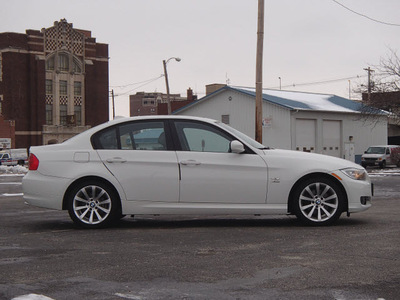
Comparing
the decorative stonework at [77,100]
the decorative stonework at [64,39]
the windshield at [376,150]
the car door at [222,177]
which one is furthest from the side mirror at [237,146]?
the decorative stonework at [77,100]

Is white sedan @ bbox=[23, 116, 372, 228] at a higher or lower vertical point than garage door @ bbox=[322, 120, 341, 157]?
lower

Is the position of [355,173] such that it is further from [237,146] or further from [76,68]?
[76,68]

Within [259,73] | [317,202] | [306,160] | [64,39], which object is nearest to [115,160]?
[306,160]

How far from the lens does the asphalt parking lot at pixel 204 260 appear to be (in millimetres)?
4668

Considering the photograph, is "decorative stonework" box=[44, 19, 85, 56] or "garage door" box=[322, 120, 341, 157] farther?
"decorative stonework" box=[44, 19, 85, 56]

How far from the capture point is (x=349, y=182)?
8492 mm

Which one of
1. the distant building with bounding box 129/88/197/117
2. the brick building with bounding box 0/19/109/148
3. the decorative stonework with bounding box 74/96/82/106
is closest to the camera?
the brick building with bounding box 0/19/109/148

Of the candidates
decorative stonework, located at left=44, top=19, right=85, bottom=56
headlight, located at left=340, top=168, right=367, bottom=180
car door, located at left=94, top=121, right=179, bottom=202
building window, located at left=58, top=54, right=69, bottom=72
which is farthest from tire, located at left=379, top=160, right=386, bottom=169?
decorative stonework, located at left=44, top=19, right=85, bottom=56

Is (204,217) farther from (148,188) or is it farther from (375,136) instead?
(375,136)

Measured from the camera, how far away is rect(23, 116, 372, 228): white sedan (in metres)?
8.44

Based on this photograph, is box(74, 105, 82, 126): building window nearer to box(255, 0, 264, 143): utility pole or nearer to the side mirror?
box(255, 0, 264, 143): utility pole

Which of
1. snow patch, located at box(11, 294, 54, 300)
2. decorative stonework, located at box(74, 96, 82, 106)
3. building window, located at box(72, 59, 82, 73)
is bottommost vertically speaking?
snow patch, located at box(11, 294, 54, 300)

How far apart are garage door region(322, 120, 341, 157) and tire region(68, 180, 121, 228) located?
32.3 m

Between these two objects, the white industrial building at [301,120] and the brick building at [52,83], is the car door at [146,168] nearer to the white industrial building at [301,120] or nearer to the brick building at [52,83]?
the white industrial building at [301,120]
